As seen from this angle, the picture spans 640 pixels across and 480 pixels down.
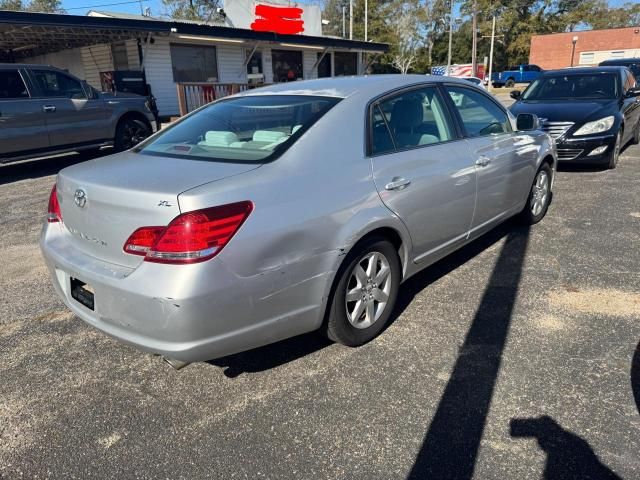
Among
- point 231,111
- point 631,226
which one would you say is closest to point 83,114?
point 231,111

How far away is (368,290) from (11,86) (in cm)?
782

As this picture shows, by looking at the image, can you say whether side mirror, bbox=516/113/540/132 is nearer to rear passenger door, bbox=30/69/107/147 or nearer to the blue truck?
rear passenger door, bbox=30/69/107/147

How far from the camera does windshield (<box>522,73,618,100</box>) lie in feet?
26.1

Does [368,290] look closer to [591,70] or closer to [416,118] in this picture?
[416,118]

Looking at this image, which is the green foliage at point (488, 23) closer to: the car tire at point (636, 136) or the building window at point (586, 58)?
the building window at point (586, 58)

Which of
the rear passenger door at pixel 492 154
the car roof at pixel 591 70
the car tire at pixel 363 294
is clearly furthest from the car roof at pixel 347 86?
the car roof at pixel 591 70

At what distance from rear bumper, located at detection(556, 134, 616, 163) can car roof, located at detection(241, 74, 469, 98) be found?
435 cm

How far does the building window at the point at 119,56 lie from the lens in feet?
56.5

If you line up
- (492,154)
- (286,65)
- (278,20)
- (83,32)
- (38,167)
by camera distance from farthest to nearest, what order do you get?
(278,20), (286,65), (83,32), (38,167), (492,154)

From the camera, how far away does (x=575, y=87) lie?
8.16m

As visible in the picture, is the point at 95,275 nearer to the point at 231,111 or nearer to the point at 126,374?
the point at 126,374

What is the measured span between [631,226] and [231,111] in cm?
421

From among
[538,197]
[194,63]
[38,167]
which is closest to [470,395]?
[538,197]

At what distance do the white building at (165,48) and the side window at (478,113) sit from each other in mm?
11806
